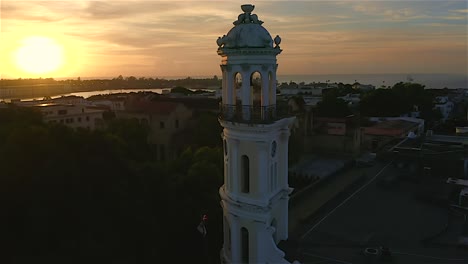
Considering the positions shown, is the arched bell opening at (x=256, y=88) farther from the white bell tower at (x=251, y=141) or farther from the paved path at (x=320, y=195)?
the paved path at (x=320, y=195)

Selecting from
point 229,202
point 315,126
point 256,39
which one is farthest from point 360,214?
point 315,126

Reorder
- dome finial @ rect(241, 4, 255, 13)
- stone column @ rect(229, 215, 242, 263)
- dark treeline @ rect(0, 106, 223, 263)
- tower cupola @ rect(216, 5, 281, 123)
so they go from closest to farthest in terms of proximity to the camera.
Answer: tower cupola @ rect(216, 5, 281, 123) < dome finial @ rect(241, 4, 255, 13) < stone column @ rect(229, 215, 242, 263) < dark treeline @ rect(0, 106, 223, 263)

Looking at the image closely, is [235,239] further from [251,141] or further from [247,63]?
[247,63]

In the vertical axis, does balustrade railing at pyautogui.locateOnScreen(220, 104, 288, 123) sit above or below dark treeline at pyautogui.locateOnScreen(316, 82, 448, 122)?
above

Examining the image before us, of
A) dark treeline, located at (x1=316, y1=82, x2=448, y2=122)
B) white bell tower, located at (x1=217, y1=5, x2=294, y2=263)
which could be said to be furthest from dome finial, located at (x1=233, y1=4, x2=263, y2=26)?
dark treeline, located at (x1=316, y1=82, x2=448, y2=122)

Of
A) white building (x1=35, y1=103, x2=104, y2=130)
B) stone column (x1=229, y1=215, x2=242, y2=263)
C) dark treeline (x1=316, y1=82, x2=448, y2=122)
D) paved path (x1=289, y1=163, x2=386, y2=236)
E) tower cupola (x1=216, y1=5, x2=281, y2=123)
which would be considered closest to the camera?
tower cupola (x1=216, y1=5, x2=281, y2=123)

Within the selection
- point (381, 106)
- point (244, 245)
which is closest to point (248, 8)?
point (244, 245)

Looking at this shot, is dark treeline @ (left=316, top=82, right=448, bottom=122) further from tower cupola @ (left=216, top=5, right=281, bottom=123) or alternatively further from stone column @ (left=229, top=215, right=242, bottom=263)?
A: tower cupola @ (left=216, top=5, right=281, bottom=123)

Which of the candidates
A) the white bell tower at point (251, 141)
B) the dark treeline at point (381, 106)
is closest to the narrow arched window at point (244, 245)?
the white bell tower at point (251, 141)
